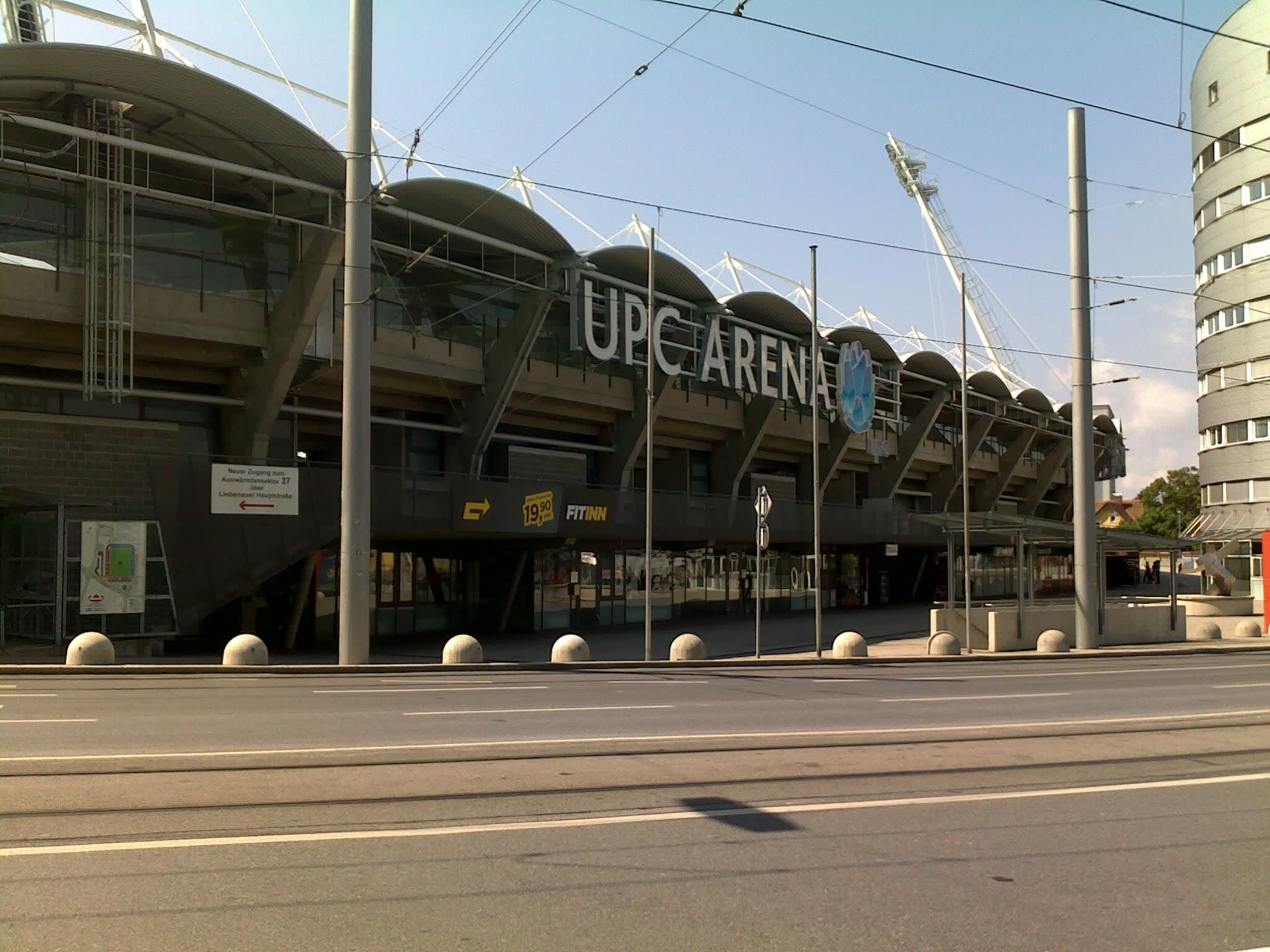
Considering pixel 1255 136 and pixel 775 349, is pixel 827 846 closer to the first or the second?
pixel 775 349

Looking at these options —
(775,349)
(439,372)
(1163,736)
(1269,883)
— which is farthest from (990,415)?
(1269,883)

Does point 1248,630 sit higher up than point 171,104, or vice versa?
point 171,104

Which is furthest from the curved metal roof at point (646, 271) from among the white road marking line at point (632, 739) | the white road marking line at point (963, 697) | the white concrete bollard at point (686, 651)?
the white road marking line at point (632, 739)

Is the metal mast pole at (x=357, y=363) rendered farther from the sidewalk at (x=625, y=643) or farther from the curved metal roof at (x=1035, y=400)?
the curved metal roof at (x=1035, y=400)

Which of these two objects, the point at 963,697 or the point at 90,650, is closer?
the point at 963,697

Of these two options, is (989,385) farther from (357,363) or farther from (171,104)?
(357,363)

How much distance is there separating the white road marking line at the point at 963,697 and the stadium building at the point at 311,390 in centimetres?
957

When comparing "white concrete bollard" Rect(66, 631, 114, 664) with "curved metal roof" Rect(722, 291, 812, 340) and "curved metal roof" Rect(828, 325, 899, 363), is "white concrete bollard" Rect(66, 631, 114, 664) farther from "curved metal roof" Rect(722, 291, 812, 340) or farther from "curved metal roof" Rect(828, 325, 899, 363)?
"curved metal roof" Rect(828, 325, 899, 363)

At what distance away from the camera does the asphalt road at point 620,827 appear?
17.7ft

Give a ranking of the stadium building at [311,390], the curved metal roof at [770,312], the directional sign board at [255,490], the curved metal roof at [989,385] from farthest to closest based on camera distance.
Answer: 1. the curved metal roof at [989,385]
2. the curved metal roof at [770,312]
3. the stadium building at [311,390]
4. the directional sign board at [255,490]

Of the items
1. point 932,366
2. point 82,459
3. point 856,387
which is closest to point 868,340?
point 856,387

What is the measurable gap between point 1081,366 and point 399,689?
19.3 metres

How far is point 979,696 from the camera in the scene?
Result: 1670 cm

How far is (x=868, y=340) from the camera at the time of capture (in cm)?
Result: 5012
